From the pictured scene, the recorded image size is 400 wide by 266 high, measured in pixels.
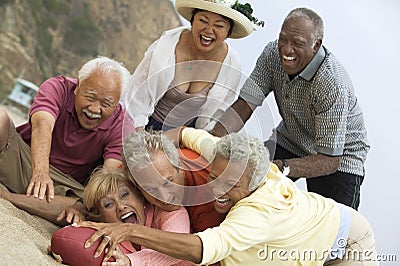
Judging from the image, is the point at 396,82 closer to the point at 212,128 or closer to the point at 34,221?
the point at 212,128

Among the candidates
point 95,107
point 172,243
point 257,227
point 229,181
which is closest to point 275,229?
point 257,227

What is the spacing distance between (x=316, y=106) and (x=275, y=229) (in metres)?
0.78

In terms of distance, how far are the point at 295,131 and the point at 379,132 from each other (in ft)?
4.48

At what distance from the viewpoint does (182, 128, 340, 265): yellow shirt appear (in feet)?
5.75

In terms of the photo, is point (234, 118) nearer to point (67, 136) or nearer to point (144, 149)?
point (67, 136)

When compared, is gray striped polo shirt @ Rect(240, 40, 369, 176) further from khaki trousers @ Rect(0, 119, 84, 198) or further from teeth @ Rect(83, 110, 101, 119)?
khaki trousers @ Rect(0, 119, 84, 198)

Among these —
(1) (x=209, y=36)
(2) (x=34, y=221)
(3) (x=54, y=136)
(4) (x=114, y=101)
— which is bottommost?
(2) (x=34, y=221)

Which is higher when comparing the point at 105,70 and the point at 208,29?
the point at 208,29

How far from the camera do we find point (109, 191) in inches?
75.4

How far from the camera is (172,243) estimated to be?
1705 mm

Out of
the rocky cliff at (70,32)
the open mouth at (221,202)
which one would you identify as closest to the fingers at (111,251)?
the open mouth at (221,202)

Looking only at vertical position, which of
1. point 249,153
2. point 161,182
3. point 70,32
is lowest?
point 70,32

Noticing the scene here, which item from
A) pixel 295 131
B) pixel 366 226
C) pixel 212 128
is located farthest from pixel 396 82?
pixel 366 226

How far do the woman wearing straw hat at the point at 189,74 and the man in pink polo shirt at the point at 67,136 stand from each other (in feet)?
0.57
